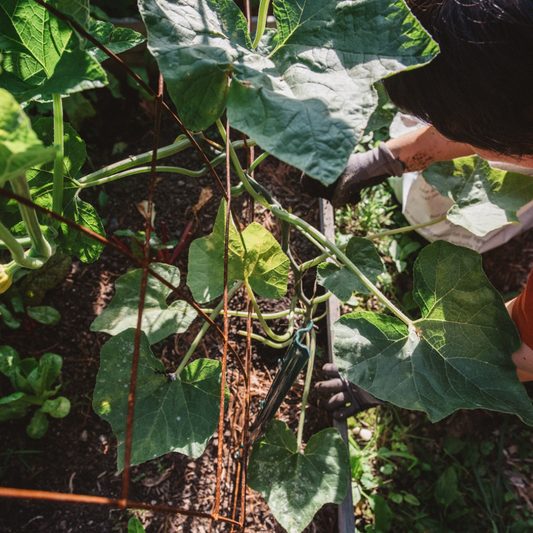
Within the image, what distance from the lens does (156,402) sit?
38.3 inches

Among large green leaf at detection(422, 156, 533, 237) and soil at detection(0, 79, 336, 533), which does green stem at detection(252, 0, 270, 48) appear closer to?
large green leaf at detection(422, 156, 533, 237)

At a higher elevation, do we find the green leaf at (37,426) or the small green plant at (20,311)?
the small green plant at (20,311)

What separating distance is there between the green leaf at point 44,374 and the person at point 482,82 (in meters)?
1.39

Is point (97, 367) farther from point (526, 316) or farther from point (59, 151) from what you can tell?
point (526, 316)

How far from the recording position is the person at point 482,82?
2.40 feet

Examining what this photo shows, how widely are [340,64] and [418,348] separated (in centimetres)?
70

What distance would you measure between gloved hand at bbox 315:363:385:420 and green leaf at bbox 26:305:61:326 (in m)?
1.09

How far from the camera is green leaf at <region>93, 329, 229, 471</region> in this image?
0.92 metres

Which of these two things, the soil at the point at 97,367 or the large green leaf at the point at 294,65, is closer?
the large green leaf at the point at 294,65

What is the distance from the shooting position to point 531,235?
202cm

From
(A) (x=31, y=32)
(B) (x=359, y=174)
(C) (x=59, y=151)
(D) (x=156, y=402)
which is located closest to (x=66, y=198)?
(C) (x=59, y=151)

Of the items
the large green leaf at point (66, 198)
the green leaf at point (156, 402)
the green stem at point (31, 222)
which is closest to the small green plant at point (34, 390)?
the green leaf at point (156, 402)

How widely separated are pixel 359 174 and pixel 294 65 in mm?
976

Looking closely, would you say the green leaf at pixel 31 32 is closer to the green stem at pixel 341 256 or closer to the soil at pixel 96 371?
the green stem at pixel 341 256
